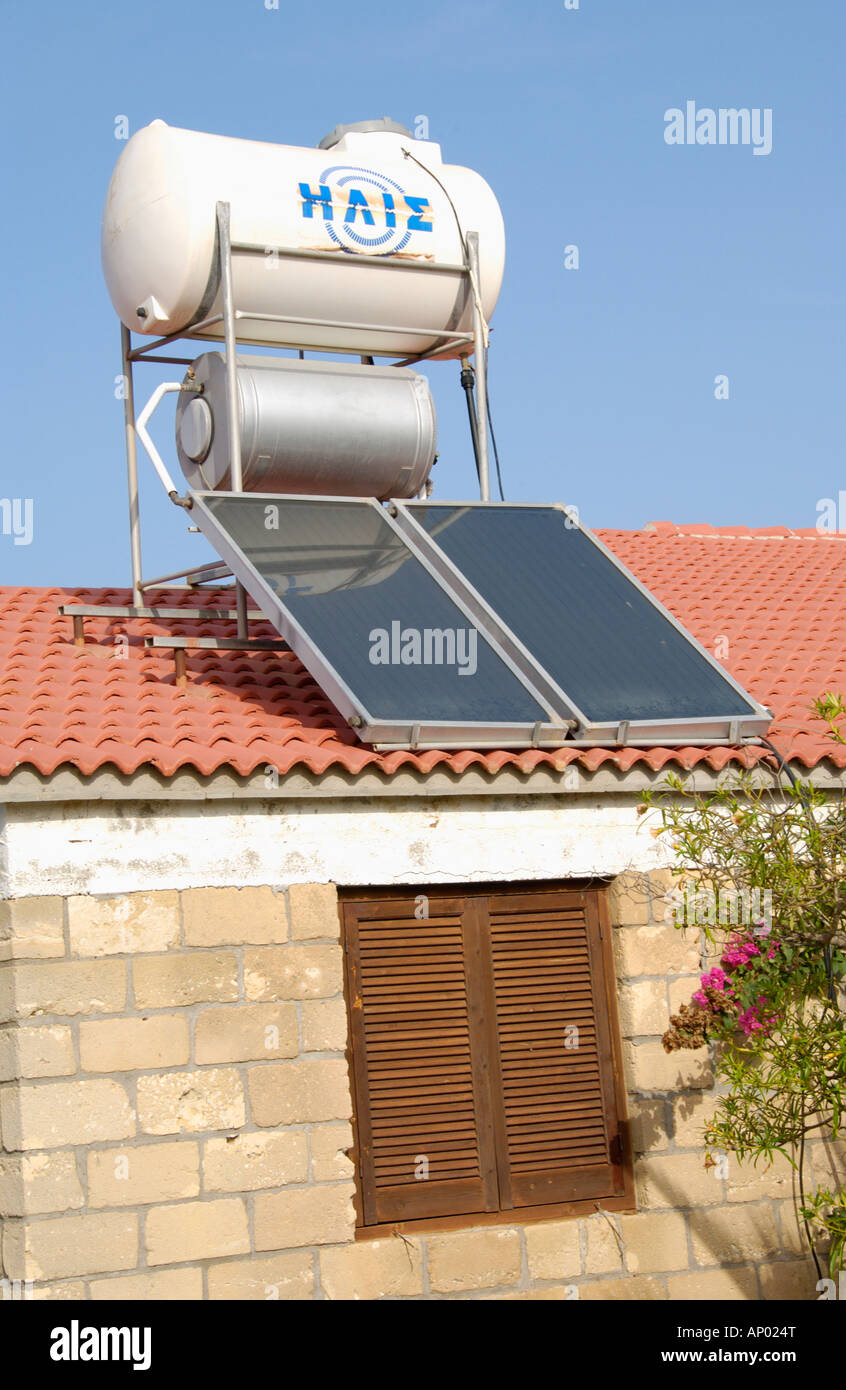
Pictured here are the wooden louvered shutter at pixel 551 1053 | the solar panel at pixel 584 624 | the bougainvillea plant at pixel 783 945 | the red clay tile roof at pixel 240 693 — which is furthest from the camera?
the solar panel at pixel 584 624

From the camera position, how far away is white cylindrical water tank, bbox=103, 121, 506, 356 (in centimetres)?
975

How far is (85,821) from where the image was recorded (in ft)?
24.5

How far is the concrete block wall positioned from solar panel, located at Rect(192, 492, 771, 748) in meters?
1.13

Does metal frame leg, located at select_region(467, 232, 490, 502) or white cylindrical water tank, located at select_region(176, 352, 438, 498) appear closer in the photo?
white cylindrical water tank, located at select_region(176, 352, 438, 498)

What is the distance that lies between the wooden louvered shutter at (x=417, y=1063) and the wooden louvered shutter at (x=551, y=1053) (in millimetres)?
135

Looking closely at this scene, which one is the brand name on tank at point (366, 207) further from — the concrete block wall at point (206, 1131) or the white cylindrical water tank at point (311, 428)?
the concrete block wall at point (206, 1131)

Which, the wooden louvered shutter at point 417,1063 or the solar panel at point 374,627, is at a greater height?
the solar panel at point 374,627

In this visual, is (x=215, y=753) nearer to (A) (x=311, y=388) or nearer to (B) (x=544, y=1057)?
(B) (x=544, y=1057)

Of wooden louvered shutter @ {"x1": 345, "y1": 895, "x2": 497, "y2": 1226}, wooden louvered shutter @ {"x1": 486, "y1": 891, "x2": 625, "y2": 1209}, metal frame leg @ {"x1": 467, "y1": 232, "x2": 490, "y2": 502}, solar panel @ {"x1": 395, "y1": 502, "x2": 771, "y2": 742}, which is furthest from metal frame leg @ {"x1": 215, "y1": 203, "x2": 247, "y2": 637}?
wooden louvered shutter @ {"x1": 486, "y1": 891, "x2": 625, "y2": 1209}

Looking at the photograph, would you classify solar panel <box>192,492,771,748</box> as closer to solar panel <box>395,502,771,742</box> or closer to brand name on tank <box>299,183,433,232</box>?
solar panel <box>395,502,771,742</box>

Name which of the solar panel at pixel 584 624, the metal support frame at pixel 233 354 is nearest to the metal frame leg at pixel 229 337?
the metal support frame at pixel 233 354

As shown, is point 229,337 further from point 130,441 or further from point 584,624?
point 584,624

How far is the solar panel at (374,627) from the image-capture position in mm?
7980

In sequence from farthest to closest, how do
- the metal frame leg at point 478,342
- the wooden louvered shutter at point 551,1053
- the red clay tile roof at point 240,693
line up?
1. the metal frame leg at point 478,342
2. the wooden louvered shutter at point 551,1053
3. the red clay tile roof at point 240,693
